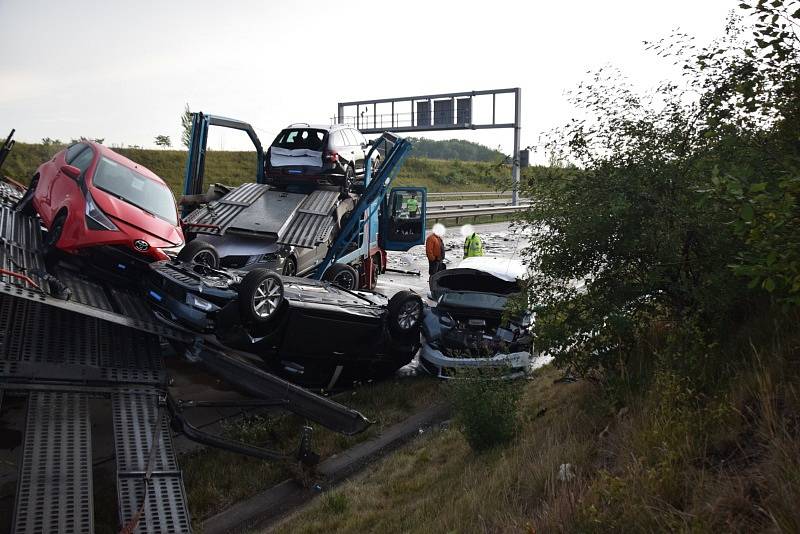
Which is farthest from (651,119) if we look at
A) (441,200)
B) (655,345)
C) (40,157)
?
(441,200)

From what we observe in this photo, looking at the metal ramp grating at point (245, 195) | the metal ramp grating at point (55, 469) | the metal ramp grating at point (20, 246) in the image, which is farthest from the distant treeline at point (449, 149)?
the metal ramp grating at point (55, 469)

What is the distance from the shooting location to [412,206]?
43.5ft

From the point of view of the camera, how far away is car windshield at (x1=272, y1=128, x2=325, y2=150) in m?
12.0

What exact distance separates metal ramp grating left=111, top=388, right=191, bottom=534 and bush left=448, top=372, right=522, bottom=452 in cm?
227

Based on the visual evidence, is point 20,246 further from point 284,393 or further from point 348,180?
point 348,180

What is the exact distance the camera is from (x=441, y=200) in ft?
123

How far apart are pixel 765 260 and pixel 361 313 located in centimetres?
478

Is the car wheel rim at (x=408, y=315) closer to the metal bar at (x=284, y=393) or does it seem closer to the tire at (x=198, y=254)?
the metal bar at (x=284, y=393)

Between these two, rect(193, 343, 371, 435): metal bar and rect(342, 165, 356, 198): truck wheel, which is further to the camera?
rect(342, 165, 356, 198): truck wheel

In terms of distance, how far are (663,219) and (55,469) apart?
15.1 feet

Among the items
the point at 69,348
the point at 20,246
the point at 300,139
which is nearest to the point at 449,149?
the point at 300,139

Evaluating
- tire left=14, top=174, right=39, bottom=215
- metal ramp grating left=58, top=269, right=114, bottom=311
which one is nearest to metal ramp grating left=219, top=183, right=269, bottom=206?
tire left=14, top=174, right=39, bottom=215

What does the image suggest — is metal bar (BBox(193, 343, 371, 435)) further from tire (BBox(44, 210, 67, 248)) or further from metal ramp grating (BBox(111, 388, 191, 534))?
tire (BBox(44, 210, 67, 248))

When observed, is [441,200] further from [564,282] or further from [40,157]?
[564,282]
